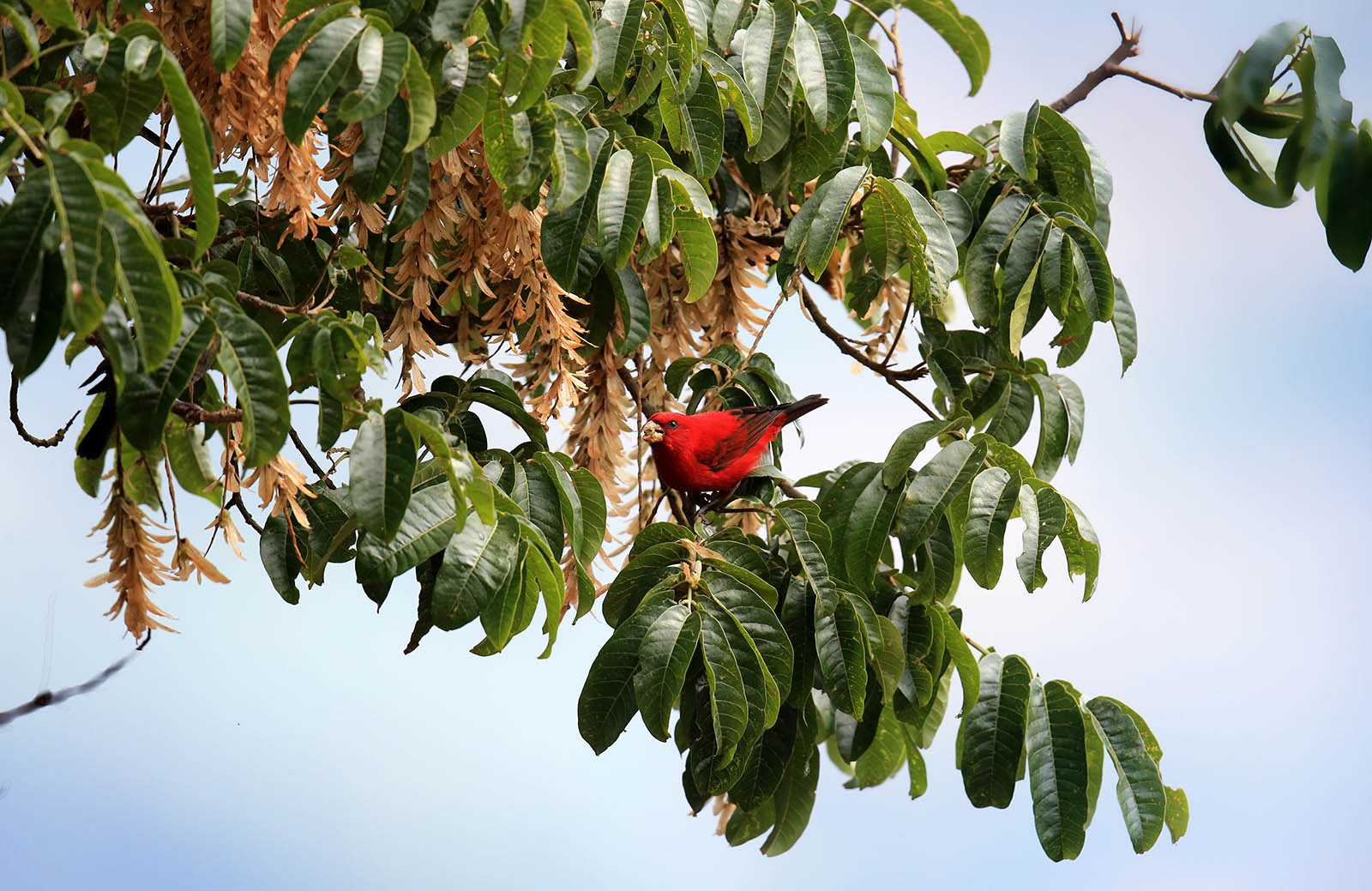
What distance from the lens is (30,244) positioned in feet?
2.86

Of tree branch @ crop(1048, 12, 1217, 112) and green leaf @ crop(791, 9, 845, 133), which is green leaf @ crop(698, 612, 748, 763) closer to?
green leaf @ crop(791, 9, 845, 133)

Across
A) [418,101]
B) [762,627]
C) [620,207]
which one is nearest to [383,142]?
[418,101]

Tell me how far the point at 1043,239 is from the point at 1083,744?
67 cm

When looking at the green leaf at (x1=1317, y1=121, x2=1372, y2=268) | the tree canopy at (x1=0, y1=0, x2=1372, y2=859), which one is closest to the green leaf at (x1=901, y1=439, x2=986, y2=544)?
the tree canopy at (x1=0, y1=0, x2=1372, y2=859)

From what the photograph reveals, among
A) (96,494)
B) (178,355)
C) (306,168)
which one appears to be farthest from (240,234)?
(178,355)

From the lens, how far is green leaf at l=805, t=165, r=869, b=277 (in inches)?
57.2

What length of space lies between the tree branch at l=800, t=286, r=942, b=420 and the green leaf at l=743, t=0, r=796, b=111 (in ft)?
1.44

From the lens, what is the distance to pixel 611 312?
1.69 m

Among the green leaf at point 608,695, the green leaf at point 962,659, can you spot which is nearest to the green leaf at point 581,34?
the green leaf at point 608,695

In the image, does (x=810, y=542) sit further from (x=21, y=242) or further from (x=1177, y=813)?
(x=21, y=242)

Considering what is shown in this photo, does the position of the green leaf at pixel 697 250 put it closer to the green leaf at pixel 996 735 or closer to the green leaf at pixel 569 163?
the green leaf at pixel 569 163

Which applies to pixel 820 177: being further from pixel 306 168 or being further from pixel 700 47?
pixel 306 168

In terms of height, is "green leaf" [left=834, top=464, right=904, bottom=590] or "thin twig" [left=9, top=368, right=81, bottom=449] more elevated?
"green leaf" [left=834, top=464, right=904, bottom=590]

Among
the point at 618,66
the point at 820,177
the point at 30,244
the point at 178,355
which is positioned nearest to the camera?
the point at 30,244
